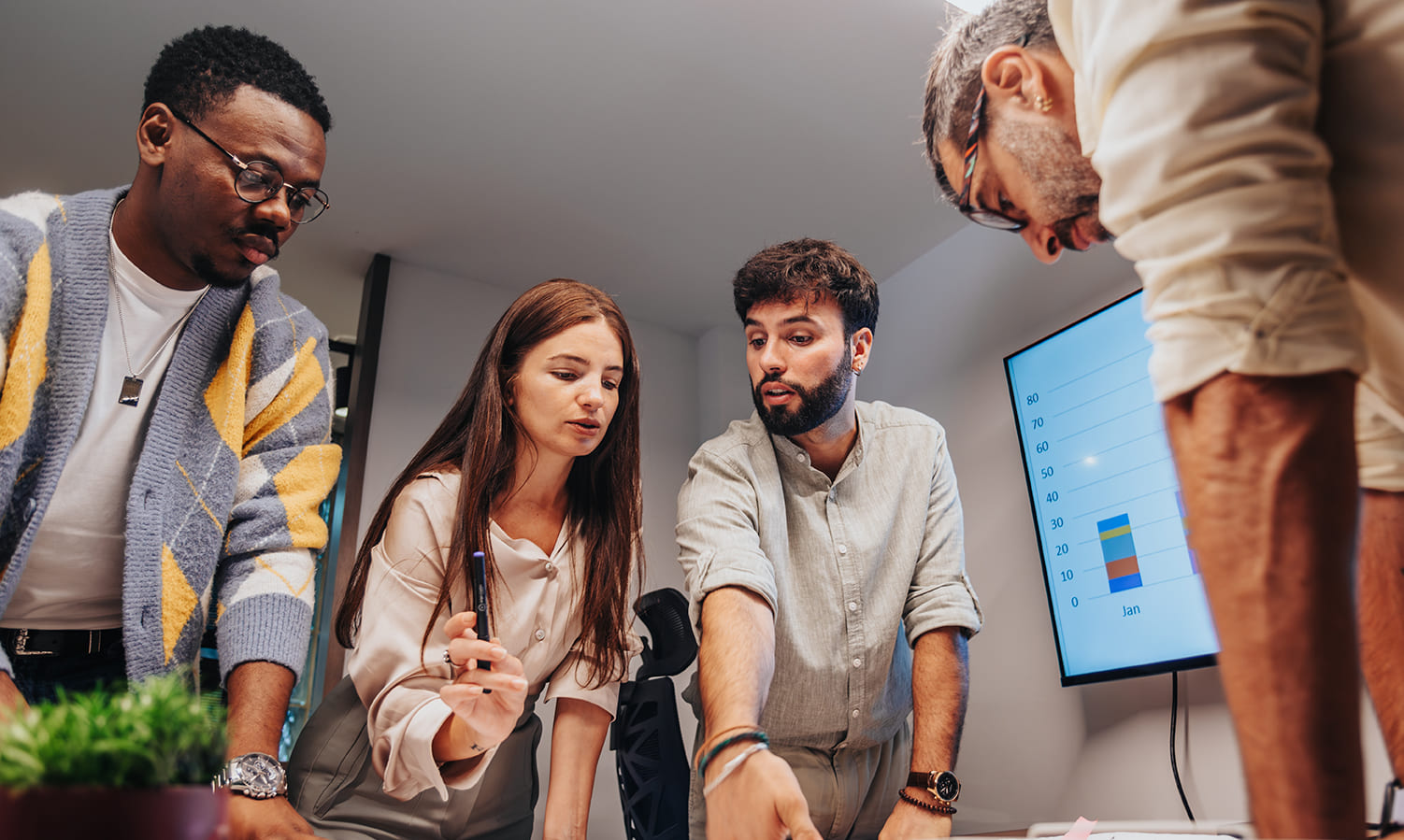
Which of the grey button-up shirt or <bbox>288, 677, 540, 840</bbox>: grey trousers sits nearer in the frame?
<bbox>288, 677, 540, 840</bbox>: grey trousers

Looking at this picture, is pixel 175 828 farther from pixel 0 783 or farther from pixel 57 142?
pixel 57 142

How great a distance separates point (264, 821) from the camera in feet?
3.50

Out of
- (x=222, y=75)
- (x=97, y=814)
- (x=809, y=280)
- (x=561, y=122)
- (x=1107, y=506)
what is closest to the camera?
(x=97, y=814)

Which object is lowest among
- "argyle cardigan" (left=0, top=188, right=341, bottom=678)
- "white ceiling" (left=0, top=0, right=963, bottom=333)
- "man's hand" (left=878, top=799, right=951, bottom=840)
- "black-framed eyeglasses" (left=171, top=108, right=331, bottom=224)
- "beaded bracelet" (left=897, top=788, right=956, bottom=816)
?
"man's hand" (left=878, top=799, right=951, bottom=840)

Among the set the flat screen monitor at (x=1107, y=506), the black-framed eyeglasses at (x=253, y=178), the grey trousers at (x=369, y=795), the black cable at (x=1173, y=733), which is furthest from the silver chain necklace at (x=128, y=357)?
the black cable at (x=1173, y=733)

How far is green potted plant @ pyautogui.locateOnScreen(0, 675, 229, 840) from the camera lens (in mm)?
336

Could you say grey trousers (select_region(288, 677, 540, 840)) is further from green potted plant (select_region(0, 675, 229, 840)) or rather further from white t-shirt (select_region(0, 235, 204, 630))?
green potted plant (select_region(0, 675, 229, 840))

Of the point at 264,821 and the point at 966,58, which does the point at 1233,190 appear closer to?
the point at 966,58

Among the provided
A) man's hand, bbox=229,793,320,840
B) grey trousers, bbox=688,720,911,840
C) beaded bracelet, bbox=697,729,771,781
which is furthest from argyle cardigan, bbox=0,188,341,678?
grey trousers, bbox=688,720,911,840

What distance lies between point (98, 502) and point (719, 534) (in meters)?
0.93

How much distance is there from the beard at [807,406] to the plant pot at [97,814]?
54.9 inches

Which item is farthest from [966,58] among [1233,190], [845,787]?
[845,787]

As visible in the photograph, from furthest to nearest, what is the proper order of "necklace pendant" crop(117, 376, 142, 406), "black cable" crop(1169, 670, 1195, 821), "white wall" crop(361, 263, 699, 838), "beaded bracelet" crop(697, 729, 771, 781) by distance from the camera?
"white wall" crop(361, 263, 699, 838) → "black cable" crop(1169, 670, 1195, 821) → "necklace pendant" crop(117, 376, 142, 406) → "beaded bracelet" crop(697, 729, 771, 781)

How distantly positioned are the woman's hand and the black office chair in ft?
0.84
